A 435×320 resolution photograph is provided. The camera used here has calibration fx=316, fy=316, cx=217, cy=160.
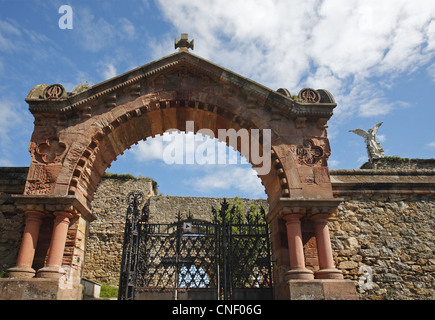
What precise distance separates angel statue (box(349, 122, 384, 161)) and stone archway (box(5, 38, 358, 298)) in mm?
13552

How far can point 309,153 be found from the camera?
7.32m

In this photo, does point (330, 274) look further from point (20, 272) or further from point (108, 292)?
point (108, 292)

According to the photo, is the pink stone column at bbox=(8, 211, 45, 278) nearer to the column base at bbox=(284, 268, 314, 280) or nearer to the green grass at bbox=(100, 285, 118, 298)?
the column base at bbox=(284, 268, 314, 280)

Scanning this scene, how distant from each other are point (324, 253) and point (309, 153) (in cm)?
225

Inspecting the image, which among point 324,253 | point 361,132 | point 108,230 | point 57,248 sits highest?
point 361,132

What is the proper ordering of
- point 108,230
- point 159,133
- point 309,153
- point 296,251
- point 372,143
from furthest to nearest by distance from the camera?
point 108,230 → point 372,143 → point 159,133 → point 309,153 → point 296,251

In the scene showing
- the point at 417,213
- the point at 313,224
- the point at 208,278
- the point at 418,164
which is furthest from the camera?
the point at 418,164

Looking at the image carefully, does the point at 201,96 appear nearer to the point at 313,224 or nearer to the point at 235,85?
the point at 235,85

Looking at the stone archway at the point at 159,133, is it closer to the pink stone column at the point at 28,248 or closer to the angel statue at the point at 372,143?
the pink stone column at the point at 28,248

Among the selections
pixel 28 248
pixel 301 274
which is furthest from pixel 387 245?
pixel 28 248

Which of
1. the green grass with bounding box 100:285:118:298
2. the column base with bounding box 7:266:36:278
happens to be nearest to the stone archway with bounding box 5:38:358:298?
the column base with bounding box 7:266:36:278

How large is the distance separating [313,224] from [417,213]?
285 cm
